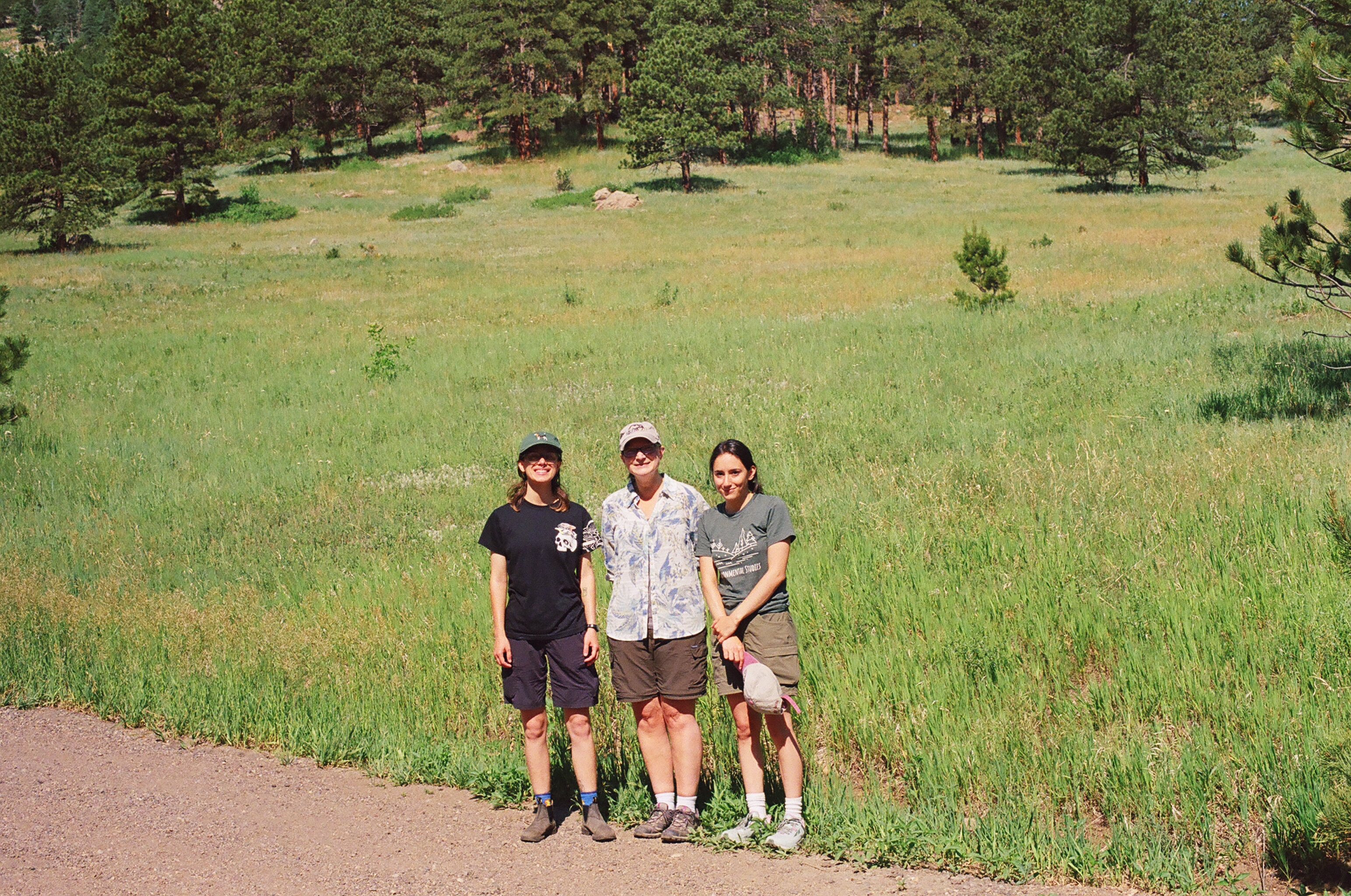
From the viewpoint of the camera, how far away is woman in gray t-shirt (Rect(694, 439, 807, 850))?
15.8 ft

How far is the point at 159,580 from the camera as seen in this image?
941 centimetres

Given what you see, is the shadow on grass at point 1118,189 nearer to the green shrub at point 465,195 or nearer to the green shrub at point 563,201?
the green shrub at point 563,201

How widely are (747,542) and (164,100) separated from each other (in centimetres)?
6069

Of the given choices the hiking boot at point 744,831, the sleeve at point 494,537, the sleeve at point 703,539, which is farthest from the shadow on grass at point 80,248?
the hiking boot at point 744,831

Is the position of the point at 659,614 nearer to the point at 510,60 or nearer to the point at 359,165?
the point at 510,60

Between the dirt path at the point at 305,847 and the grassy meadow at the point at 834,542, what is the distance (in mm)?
240

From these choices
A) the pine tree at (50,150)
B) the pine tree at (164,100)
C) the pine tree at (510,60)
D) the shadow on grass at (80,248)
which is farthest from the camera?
the pine tree at (510,60)

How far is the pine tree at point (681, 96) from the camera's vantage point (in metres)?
60.2

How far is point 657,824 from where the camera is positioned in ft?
16.4

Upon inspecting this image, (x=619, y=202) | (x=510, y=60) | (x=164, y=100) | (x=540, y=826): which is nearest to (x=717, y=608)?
(x=540, y=826)

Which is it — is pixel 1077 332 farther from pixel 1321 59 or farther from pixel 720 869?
pixel 720 869

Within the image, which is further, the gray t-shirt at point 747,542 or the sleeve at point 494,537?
the sleeve at point 494,537

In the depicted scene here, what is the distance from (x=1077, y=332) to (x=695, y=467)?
9.50 m

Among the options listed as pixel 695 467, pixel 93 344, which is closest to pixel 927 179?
pixel 93 344
